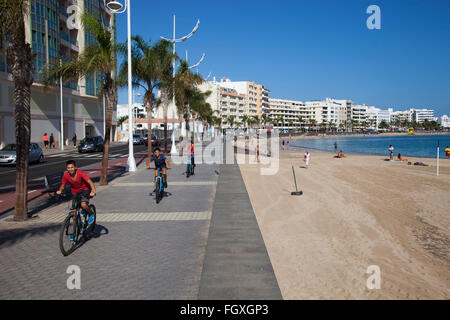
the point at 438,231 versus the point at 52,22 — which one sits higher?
the point at 52,22

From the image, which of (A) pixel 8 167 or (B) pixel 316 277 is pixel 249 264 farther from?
(A) pixel 8 167

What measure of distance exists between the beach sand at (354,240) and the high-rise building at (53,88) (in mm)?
Answer: 26137

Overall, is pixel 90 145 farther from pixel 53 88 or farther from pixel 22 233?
pixel 22 233

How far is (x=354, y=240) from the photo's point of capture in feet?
25.0

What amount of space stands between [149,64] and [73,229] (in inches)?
664

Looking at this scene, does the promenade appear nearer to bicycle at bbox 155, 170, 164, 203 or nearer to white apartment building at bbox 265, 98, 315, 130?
bicycle at bbox 155, 170, 164, 203

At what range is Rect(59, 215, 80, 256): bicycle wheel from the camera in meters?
6.14

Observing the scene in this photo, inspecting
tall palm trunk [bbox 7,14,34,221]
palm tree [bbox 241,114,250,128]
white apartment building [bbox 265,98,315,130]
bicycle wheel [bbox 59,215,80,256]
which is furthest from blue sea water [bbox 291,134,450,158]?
white apartment building [bbox 265,98,315,130]

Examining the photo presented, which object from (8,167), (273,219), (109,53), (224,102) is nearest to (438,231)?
(273,219)

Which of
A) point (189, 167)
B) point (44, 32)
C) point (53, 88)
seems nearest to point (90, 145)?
point (53, 88)

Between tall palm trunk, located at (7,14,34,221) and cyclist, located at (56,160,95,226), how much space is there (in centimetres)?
264

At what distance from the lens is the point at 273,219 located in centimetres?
927
